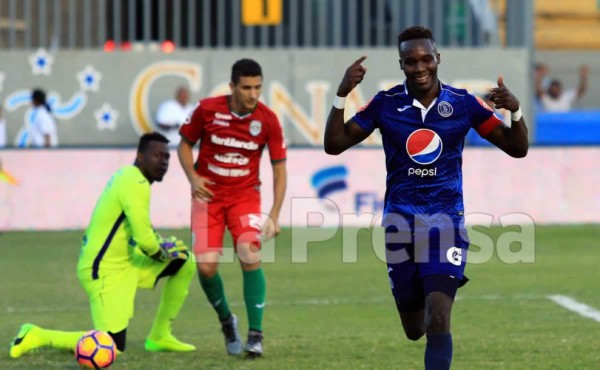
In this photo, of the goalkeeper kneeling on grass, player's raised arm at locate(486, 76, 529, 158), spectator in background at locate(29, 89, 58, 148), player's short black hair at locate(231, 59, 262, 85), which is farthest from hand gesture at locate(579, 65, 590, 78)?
player's raised arm at locate(486, 76, 529, 158)

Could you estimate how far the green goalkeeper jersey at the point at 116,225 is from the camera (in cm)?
849

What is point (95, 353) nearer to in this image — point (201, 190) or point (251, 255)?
point (251, 255)

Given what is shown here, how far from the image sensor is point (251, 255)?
8836 mm

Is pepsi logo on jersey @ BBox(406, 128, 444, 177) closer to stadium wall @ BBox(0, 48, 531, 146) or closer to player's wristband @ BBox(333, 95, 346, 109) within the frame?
player's wristband @ BBox(333, 95, 346, 109)

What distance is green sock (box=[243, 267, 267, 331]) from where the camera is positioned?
28.5 feet

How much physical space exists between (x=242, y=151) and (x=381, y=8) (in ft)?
37.7

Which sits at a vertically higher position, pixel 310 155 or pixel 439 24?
pixel 439 24

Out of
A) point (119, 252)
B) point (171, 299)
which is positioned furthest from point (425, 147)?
point (171, 299)

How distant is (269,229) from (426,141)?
7.66 feet

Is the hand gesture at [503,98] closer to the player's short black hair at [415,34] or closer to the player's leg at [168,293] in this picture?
the player's short black hair at [415,34]

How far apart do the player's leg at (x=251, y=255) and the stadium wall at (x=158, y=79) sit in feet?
37.1

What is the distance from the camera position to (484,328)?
9672 mm

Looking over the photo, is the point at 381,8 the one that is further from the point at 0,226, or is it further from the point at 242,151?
the point at 242,151

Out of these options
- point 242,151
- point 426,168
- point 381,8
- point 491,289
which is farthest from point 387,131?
point 381,8
